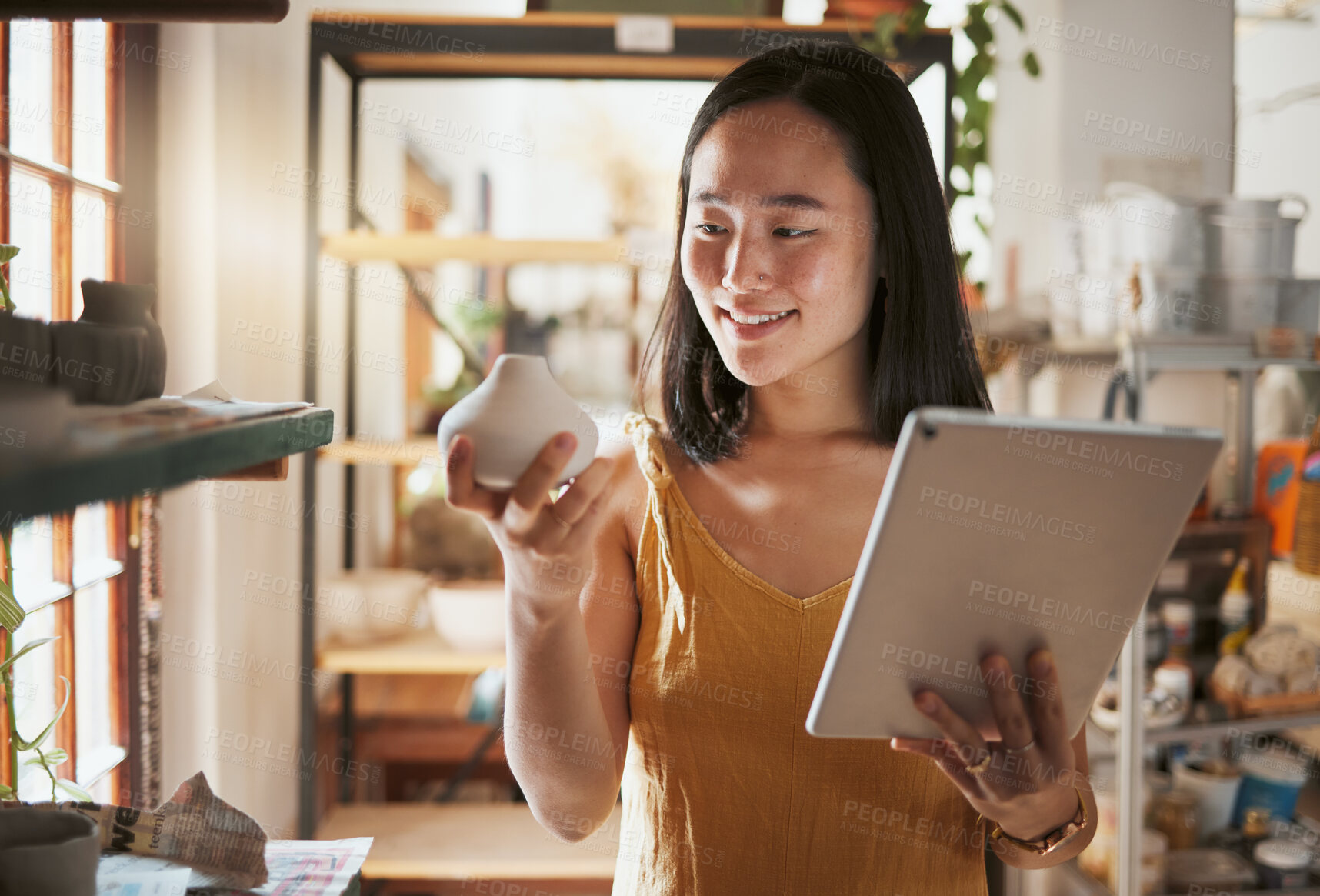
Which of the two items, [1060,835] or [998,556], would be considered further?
[1060,835]

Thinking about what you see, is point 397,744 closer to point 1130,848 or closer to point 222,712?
point 222,712

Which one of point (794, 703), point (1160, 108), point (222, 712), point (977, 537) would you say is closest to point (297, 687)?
point (222, 712)

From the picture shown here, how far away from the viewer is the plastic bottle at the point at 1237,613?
2.00 metres

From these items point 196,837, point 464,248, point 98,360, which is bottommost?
point 196,837

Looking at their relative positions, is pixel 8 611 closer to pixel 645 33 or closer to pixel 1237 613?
pixel 645 33

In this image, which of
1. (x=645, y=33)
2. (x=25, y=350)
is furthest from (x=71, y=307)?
(x=645, y=33)

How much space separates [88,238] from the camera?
55.1 inches

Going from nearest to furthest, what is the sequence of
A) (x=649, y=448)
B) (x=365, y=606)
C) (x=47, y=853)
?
1. (x=47, y=853)
2. (x=649, y=448)
3. (x=365, y=606)

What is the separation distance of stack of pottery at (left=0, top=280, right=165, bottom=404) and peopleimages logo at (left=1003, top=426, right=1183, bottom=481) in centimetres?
52

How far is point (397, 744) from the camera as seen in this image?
2.71 meters

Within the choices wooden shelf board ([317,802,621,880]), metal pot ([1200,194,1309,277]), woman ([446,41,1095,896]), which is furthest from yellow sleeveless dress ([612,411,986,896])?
metal pot ([1200,194,1309,277])

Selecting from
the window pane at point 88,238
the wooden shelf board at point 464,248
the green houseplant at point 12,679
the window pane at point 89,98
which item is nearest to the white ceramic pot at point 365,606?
the wooden shelf board at point 464,248

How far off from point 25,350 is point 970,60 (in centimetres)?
217

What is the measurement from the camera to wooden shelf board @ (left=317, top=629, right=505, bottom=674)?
2023 mm
